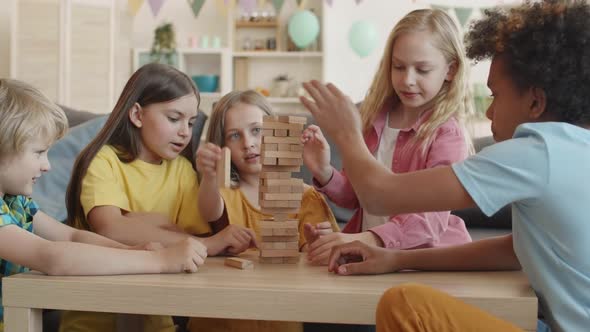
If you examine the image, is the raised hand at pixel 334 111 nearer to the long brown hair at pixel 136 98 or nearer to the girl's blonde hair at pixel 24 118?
the girl's blonde hair at pixel 24 118

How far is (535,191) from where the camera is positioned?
1.12 metres

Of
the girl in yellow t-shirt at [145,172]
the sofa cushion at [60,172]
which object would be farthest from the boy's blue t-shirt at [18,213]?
the sofa cushion at [60,172]

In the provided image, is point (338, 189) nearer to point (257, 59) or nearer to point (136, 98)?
point (136, 98)

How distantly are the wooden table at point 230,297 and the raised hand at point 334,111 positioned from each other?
0.82 feet

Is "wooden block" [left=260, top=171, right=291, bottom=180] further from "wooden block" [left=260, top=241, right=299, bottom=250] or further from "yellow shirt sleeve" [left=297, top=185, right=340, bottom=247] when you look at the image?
"yellow shirt sleeve" [left=297, top=185, right=340, bottom=247]

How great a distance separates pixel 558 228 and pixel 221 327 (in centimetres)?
77

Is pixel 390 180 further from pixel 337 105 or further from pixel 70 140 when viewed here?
pixel 70 140

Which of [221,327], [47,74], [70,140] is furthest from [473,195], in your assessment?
[47,74]

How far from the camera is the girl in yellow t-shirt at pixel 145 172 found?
170 cm

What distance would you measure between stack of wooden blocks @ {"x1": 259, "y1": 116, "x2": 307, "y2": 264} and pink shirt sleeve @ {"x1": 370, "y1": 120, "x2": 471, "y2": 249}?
21cm

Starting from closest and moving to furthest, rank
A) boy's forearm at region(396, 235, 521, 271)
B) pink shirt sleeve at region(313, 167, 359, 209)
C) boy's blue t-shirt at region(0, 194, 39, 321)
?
boy's forearm at region(396, 235, 521, 271) < boy's blue t-shirt at region(0, 194, 39, 321) < pink shirt sleeve at region(313, 167, 359, 209)

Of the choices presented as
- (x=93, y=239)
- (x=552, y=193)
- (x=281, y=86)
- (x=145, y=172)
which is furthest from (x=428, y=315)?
(x=281, y=86)

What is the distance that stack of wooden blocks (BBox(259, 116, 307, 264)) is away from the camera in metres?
1.38

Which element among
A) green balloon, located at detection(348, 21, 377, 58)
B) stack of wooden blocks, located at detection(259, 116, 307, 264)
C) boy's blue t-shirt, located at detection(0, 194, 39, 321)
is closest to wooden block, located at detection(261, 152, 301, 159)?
stack of wooden blocks, located at detection(259, 116, 307, 264)
